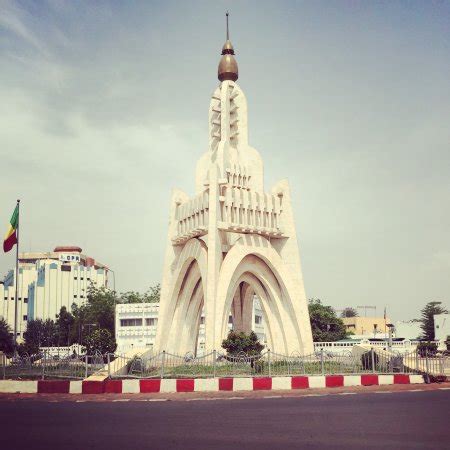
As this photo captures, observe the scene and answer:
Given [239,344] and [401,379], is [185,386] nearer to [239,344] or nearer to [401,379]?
[401,379]

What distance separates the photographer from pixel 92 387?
68.9 ft

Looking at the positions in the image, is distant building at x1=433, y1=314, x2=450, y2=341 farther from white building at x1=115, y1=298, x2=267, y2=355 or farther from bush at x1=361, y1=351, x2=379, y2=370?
bush at x1=361, y1=351, x2=379, y2=370

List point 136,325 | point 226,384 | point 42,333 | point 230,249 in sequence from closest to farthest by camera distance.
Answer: point 226,384 < point 230,249 < point 136,325 < point 42,333

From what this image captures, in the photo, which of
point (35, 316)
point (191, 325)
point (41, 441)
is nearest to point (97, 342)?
point (191, 325)

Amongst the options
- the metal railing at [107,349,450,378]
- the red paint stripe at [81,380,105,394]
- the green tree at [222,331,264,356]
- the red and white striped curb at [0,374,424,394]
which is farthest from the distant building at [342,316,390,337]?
the red paint stripe at [81,380,105,394]

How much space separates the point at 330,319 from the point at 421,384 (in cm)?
6360

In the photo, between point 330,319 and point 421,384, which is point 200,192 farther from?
point 330,319

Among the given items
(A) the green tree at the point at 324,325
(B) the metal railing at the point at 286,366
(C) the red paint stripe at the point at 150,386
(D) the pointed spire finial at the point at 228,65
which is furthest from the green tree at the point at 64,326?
(C) the red paint stripe at the point at 150,386

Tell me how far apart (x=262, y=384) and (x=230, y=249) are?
55.5 feet

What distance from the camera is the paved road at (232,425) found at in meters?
8.68

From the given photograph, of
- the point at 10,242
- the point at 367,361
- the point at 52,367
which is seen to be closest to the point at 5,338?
the point at 10,242

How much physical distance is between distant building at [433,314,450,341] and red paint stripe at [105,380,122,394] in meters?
73.9

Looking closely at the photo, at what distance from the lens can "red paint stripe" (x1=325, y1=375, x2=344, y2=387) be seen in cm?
2247

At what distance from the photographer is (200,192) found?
133 feet
